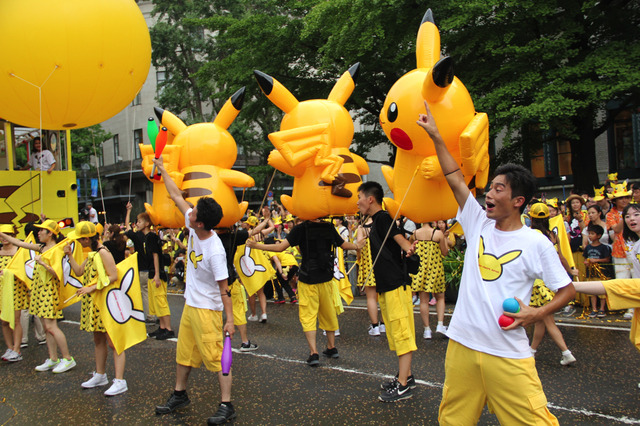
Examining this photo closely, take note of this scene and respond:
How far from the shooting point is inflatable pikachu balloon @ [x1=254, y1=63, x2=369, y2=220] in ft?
19.8

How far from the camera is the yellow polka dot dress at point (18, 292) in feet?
24.2

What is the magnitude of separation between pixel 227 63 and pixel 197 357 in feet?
48.0

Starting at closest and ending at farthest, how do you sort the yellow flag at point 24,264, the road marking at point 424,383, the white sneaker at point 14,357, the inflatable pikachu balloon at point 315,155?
1. the road marking at point 424,383
2. the inflatable pikachu balloon at point 315,155
3. the white sneaker at point 14,357
4. the yellow flag at point 24,264

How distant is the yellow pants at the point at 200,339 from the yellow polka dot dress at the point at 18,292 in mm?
3864

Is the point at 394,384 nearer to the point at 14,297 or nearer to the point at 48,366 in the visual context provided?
the point at 48,366

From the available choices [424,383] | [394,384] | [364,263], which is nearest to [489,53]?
[364,263]

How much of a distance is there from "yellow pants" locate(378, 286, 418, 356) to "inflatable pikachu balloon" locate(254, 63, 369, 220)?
1.33 meters

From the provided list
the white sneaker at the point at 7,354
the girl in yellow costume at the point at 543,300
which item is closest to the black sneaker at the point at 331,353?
the girl in yellow costume at the point at 543,300

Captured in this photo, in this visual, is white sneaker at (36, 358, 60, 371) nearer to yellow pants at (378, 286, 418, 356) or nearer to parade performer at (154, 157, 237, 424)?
parade performer at (154, 157, 237, 424)

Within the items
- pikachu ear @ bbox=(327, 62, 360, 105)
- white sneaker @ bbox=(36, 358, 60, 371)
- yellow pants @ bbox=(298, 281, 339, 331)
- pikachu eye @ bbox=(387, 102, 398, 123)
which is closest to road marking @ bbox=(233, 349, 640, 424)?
yellow pants @ bbox=(298, 281, 339, 331)

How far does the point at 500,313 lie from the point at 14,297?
6887mm

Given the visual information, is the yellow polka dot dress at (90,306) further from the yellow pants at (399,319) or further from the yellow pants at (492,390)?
the yellow pants at (492,390)

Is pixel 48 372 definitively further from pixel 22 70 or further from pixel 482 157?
pixel 482 157

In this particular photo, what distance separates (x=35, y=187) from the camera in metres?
9.79
